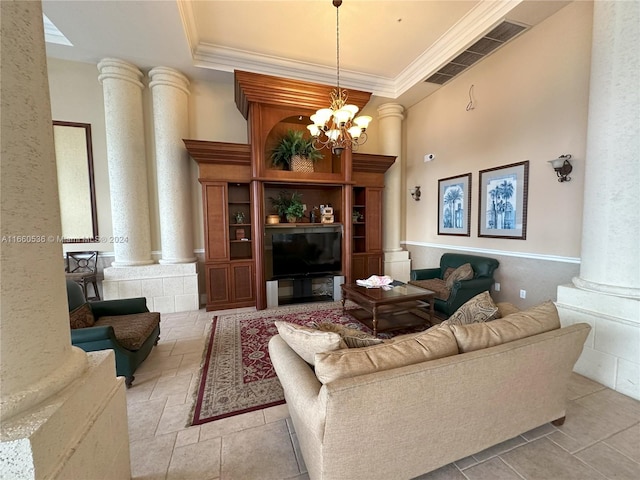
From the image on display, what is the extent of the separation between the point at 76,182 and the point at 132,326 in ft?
10.1

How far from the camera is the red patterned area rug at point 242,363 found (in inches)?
82.7

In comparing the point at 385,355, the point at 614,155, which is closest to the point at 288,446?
the point at 385,355

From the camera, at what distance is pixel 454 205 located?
181 inches

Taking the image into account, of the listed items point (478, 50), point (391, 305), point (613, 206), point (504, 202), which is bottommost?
point (391, 305)

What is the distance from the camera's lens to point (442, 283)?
4078mm

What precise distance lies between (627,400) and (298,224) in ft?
13.4

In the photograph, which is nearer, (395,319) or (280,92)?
(395,319)

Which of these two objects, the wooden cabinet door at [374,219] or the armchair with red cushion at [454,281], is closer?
the armchair with red cushion at [454,281]

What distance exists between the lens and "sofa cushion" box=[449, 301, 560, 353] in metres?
1.46

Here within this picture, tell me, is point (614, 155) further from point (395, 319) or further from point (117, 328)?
point (117, 328)

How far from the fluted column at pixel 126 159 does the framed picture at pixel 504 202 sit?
5.31 metres

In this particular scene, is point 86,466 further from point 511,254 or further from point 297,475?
point 511,254

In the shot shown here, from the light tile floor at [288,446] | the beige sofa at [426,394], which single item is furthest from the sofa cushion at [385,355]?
the light tile floor at [288,446]

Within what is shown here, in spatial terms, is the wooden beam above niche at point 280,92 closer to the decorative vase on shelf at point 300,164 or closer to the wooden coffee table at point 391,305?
the decorative vase on shelf at point 300,164
